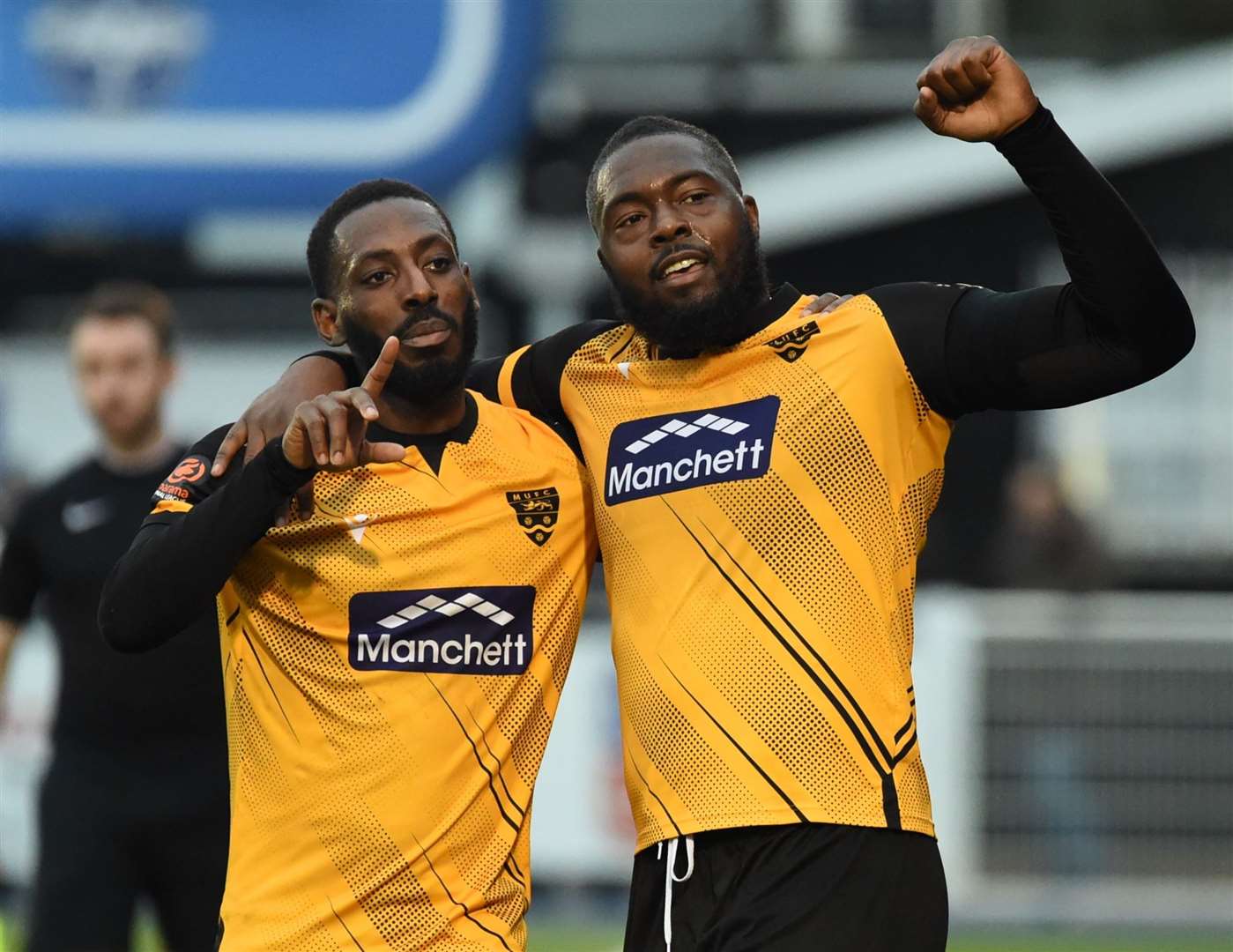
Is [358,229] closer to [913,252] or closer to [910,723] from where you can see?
[910,723]

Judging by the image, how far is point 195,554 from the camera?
173 inches

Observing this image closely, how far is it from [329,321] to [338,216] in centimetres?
24

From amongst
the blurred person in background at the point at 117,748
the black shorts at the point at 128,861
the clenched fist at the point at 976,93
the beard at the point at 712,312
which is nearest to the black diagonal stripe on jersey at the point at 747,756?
the beard at the point at 712,312

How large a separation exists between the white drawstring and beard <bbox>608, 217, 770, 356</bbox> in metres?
1.05

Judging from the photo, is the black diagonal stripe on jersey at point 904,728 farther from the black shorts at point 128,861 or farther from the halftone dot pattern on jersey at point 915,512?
the black shorts at point 128,861

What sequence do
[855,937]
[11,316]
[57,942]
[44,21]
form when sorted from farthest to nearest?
[11,316] → [44,21] → [57,942] → [855,937]

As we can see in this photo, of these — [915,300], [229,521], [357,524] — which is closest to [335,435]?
[229,521]

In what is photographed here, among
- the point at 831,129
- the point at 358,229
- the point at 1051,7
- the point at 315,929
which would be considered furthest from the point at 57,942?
the point at 1051,7

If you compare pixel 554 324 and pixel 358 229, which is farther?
pixel 554 324

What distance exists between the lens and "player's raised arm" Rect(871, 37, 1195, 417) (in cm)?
423

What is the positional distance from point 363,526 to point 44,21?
40.8 feet

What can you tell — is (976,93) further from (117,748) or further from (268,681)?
(117,748)

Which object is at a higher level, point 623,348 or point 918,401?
point 623,348

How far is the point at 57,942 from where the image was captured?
21.6 feet
